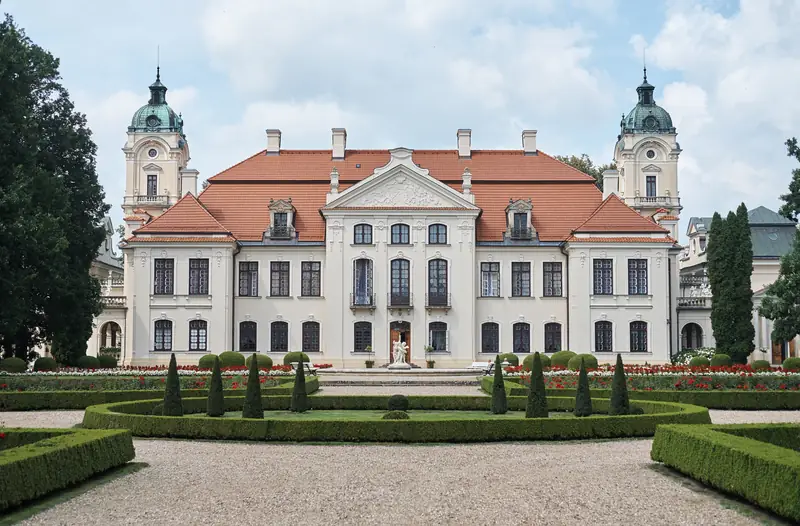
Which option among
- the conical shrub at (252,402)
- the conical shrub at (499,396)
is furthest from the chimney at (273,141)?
the conical shrub at (252,402)

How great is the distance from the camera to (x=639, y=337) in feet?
141

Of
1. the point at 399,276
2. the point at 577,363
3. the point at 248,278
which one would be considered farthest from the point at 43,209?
the point at 577,363

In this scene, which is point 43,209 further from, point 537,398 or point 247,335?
point 537,398

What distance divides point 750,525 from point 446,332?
32960 mm

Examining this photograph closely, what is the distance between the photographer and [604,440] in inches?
698

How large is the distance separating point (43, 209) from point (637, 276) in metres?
25.6

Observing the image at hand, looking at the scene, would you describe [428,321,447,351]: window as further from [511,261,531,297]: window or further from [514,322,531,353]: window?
[511,261,531,297]: window

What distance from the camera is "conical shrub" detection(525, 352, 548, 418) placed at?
1914 centimetres

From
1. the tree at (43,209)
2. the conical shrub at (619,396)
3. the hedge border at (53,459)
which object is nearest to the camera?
the hedge border at (53,459)

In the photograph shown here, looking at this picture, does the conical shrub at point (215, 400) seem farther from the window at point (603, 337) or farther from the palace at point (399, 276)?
the window at point (603, 337)

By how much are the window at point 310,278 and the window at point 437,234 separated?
5.36 metres

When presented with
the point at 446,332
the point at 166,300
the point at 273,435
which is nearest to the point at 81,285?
the point at 166,300

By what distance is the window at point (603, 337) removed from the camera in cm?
4309

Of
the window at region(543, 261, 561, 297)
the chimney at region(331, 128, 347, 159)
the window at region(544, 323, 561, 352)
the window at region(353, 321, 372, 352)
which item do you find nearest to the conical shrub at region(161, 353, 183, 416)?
the window at region(353, 321, 372, 352)
